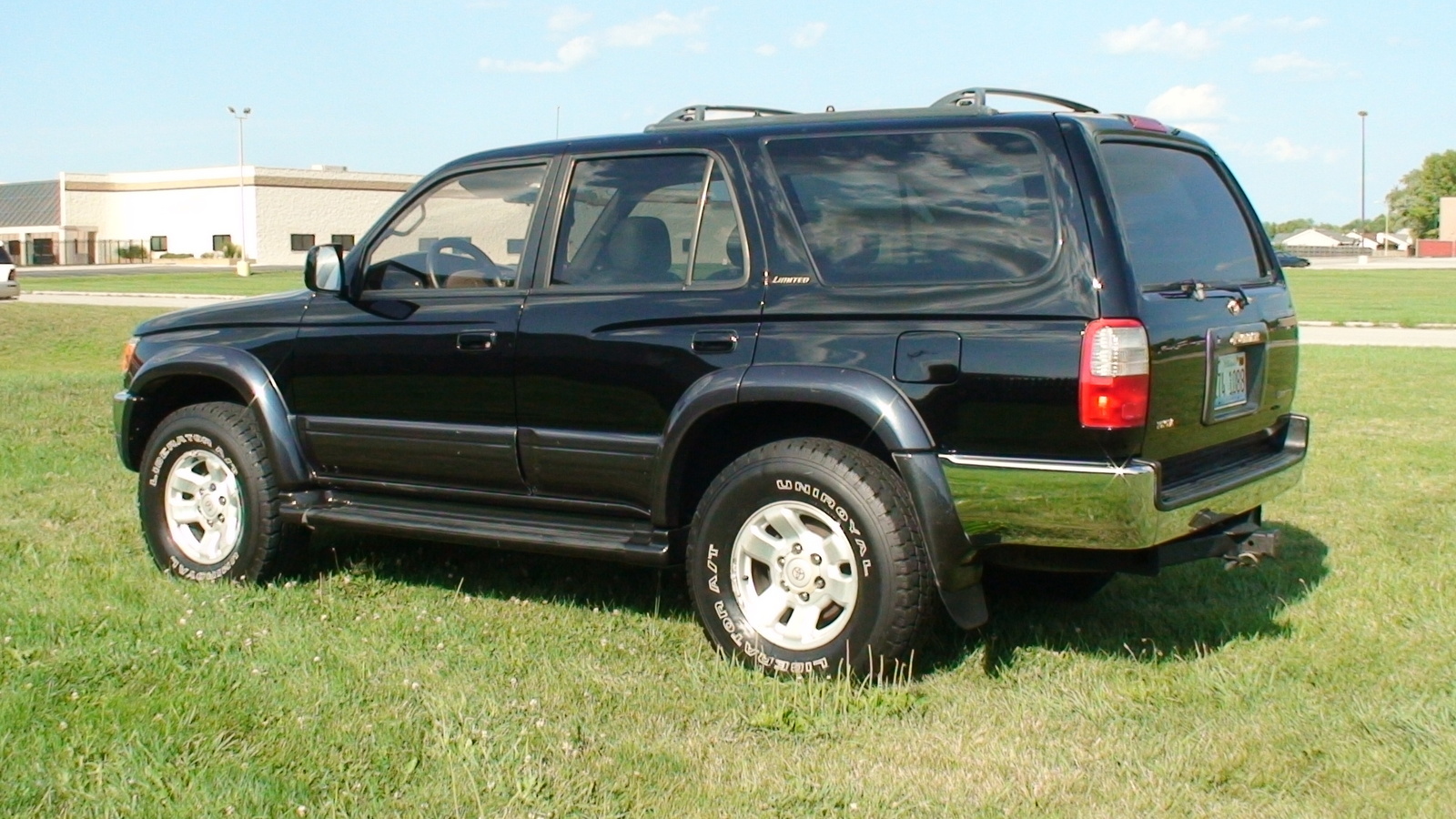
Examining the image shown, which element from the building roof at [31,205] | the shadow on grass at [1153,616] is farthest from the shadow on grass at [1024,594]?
the building roof at [31,205]

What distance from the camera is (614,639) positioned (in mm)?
5238

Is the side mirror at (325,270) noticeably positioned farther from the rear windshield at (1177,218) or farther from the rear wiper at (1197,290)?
the rear wiper at (1197,290)

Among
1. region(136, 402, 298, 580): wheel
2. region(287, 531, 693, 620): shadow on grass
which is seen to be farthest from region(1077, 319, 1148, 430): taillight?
region(136, 402, 298, 580): wheel

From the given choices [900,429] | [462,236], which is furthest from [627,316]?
[900,429]

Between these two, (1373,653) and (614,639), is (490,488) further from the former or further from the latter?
(1373,653)

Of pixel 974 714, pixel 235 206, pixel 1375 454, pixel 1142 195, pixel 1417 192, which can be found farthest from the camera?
pixel 1417 192

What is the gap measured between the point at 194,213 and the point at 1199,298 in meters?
80.4

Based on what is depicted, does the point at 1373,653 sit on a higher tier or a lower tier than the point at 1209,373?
lower

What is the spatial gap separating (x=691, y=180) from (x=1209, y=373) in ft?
6.15

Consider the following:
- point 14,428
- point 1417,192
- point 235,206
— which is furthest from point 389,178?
point 1417,192

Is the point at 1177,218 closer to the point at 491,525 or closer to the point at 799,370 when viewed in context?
the point at 799,370

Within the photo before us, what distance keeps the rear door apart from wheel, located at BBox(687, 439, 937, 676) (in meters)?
0.83

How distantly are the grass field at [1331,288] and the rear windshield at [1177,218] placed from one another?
1412 centimetres

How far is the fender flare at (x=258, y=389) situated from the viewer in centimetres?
595
